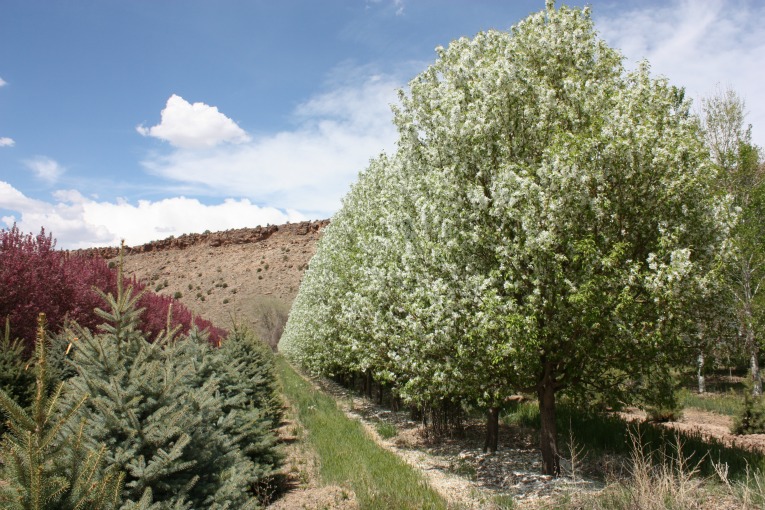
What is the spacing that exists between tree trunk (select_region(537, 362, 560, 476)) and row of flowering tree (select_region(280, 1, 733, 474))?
0.03 meters

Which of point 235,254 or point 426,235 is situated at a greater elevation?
point 235,254

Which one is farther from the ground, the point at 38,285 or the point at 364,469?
the point at 38,285

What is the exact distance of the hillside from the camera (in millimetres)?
84344

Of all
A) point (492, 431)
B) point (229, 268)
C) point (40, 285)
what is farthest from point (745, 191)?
point (229, 268)

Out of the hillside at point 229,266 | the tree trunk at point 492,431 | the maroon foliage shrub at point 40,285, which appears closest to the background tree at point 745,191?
the tree trunk at point 492,431

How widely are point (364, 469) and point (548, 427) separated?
3.88m

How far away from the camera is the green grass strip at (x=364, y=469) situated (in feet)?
25.9

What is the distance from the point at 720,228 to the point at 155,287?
97.4 m

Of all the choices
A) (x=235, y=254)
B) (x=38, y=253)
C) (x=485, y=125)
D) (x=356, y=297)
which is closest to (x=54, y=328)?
(x=38, y=253)

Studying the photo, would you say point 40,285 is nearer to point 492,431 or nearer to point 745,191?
point 492,431

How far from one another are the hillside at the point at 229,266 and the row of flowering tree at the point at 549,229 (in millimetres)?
63113

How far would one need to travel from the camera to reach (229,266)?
326ft

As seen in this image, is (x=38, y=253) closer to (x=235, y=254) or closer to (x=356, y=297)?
(x=356, y=297)

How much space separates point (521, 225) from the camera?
8.91m
